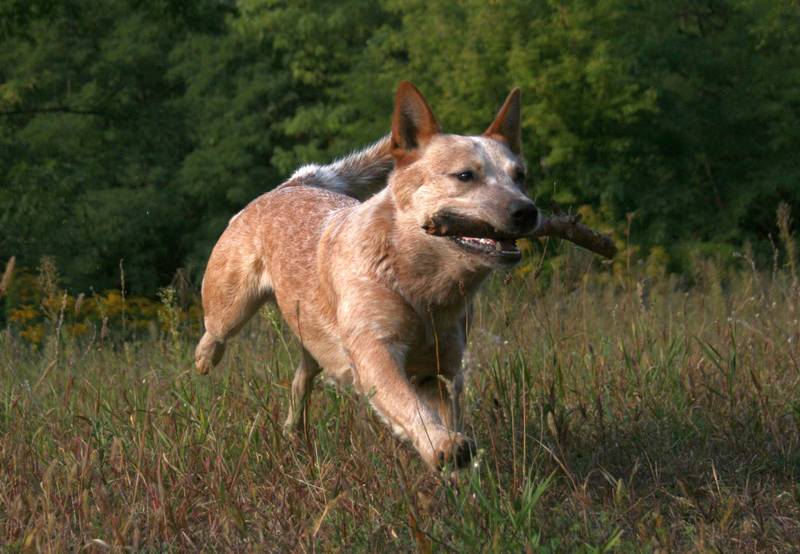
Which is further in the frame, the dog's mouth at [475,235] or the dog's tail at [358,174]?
the dog's tail at [358,174]

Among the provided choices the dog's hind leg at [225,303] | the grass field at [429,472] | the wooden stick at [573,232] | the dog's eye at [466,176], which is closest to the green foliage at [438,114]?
the dog's hind leg at [225,303]

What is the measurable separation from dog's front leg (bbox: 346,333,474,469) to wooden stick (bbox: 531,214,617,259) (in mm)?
813

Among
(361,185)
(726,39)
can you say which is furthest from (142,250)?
(361,185)

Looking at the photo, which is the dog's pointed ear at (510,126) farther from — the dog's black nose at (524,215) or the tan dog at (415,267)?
the dog's black nose at (524,215)

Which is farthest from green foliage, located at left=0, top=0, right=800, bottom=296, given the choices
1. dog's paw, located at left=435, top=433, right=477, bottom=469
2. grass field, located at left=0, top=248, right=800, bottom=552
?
dog's paw, located at left=435, top=433, right=477, bottom=469

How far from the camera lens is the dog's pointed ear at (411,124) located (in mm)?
5363

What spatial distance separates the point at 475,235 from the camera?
4883 millimetres

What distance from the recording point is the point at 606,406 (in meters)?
5.69

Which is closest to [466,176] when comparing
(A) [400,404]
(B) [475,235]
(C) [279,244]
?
(B) [475,235]

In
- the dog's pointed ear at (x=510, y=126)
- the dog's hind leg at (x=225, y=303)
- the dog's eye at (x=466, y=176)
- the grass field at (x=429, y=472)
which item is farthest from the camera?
the dog's hind leg at (x=225, y=303)

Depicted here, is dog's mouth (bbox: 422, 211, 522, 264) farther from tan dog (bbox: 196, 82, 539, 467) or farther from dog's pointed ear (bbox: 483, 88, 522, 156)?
dog's pointed ear (bbox: 483, 88, 522, 156)

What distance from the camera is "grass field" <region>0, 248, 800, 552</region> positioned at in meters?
3.89

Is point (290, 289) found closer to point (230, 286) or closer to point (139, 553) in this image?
point (230, 286)

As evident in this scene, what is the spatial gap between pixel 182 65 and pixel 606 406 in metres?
26.4
